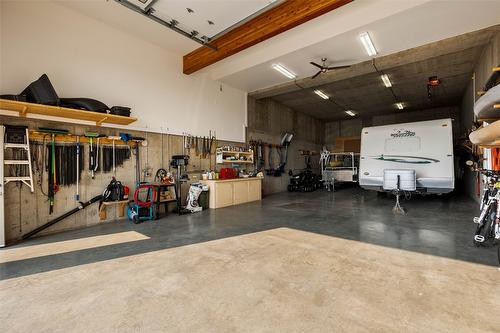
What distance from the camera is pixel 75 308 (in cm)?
189

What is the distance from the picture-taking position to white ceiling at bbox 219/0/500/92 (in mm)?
4355

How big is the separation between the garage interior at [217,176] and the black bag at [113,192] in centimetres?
4

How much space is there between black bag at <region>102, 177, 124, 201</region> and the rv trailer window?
7086 mm

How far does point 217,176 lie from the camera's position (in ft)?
24.0

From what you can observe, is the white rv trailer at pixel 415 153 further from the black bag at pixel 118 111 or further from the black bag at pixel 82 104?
the black bag at pixel 82 104

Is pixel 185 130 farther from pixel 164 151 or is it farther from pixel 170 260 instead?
pixel 170 260

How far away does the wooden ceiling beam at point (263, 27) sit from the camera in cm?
432

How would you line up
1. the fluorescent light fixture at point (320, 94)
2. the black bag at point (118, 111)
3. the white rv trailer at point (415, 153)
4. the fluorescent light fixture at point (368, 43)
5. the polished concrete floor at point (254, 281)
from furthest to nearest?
the fluorescent light fixture at point (320, 94) < the white rv trailer at point (415, 153) < the fluorescent light fixture at point (368, 43) < the black bag at point (118, 111) < the polished concrete floor at point (254, 281)

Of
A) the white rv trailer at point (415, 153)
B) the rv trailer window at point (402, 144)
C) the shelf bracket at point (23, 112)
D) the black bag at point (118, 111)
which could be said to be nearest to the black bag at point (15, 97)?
the shelf bracket at point (23, 112)

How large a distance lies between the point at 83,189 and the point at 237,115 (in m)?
5.52

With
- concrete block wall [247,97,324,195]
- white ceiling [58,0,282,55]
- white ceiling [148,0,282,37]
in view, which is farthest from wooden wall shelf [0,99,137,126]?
concrete block wall [247,97,324,195]

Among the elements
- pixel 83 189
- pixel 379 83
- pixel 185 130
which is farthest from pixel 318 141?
pixel 83 189

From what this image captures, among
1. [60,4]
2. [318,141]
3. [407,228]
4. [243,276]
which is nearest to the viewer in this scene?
[243,276]

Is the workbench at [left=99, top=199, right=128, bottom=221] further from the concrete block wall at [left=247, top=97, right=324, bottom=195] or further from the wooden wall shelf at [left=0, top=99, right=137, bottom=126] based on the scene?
the concrete block wall at [left=247, top=97, right=324, bottom=195]
